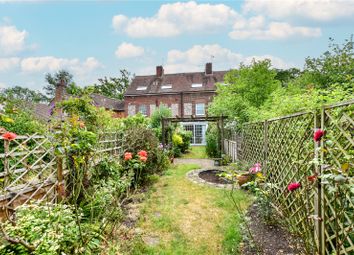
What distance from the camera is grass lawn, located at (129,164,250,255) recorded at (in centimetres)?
330

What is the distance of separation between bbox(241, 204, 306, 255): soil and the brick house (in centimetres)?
1819

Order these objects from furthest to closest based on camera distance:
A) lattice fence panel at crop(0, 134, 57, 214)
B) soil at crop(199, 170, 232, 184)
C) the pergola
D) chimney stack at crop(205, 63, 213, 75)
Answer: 1. chimney stack at crop(205, 63, 213, 75)
2. the pergola
3. soil at crop(199, 170, 232, 184)
4. lattice fence panel at crop(0, 134, 57, 214)

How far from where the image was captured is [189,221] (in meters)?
4.26

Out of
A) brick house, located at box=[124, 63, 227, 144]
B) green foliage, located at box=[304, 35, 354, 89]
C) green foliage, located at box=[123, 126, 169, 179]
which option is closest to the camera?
green foliage, located at box=[123, 126, 169, 179]

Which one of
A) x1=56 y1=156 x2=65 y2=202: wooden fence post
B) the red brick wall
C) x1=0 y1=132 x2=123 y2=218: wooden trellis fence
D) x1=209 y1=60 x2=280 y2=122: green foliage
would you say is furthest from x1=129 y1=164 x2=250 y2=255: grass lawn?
the red brick wall

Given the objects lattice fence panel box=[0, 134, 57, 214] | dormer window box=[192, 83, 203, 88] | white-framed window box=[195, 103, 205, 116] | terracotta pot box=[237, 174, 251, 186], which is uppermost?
dormer window box=[192, 83, 203, 88]

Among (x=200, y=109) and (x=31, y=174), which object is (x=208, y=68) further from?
(x=31, y=174)

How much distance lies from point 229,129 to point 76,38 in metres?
8.07

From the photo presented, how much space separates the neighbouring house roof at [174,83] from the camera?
23422 millimetres

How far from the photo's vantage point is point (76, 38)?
9406 millimetres

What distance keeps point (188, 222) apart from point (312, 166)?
2365 mm

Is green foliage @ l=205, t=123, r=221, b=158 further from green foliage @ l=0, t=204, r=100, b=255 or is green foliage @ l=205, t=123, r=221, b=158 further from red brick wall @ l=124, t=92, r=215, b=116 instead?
green foliage @ l=0, t=204, r=100, b=255

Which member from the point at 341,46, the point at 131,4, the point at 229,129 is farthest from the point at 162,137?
the point at 341,46

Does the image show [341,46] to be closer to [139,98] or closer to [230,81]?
[230,81]
